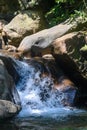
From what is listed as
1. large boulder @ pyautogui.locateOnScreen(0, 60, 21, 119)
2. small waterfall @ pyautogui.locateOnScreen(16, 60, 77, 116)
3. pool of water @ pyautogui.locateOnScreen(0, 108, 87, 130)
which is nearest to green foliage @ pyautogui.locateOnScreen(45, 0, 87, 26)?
small waterfall @ pyautogui.locateOnScreen(16, 60, 77, 116)

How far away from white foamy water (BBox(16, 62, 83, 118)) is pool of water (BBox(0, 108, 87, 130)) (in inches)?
7.2

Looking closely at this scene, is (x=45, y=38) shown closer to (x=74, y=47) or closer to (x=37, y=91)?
(x=74, y=47)

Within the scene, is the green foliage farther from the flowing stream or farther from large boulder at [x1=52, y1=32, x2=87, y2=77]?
the flowing stream

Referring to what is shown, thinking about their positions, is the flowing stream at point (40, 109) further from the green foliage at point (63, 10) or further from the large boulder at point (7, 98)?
the green foliage at point (63, 10)

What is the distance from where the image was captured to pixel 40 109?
12812 millimetres

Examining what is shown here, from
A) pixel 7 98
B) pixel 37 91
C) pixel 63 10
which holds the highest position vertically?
pixel 63 10

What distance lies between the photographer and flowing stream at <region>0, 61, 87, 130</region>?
10422mm

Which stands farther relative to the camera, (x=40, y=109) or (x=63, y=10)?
(x=63, y=10)

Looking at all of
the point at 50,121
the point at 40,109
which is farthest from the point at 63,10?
the point at 50,121

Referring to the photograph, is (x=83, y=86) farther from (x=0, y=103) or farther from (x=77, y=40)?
(x=0, y=103)

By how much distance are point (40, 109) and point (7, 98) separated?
6.12 feet

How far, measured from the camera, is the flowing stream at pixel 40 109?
1042 cm

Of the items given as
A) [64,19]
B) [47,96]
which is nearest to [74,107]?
[47,96]

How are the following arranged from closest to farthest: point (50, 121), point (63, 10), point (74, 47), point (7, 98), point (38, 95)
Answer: point (50, 121), point (7, 98), point (38, 95), point (74, 47), point (63, 10)
